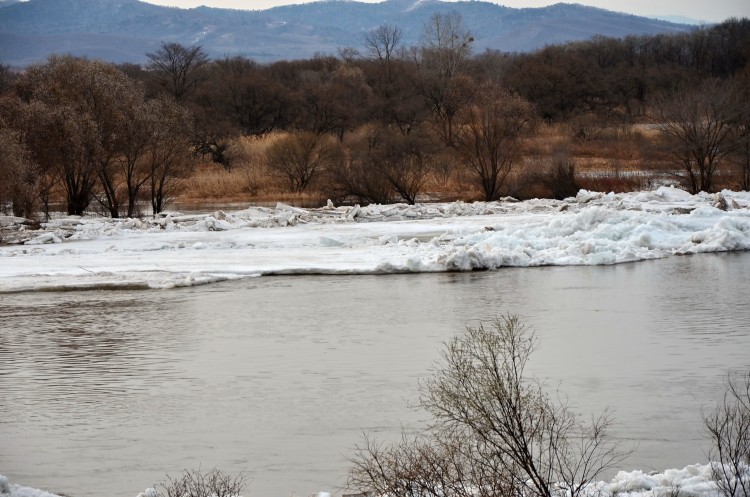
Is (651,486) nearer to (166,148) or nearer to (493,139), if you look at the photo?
(166,148)

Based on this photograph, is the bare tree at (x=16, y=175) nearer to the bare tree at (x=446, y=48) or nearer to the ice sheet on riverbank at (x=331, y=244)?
the ice sheet on riverbank at (x=331, y=244)

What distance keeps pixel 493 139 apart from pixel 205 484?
29.2 metres

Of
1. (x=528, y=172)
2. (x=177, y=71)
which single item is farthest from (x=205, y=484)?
(x=177, y=71)

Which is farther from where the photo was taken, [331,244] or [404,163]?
[404,163]

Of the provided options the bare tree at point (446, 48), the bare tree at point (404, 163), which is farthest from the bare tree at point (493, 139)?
the bare tree at point (446, 48)

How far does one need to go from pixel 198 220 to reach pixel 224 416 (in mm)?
18124

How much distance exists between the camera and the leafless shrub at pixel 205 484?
20.7 ft

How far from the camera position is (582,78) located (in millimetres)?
64812

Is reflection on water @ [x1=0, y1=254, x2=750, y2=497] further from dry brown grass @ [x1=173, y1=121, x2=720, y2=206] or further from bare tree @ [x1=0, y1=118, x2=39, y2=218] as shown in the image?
dry brown grass @ [x1=173, y1=121, x2=720, y2=206]

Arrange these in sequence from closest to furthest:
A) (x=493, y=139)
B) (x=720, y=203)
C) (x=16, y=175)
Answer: (x=16, y=175) < (x=720, y=203) < (x=493, y=139)

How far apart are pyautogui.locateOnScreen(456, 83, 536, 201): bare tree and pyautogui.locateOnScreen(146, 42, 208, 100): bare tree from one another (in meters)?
32.3

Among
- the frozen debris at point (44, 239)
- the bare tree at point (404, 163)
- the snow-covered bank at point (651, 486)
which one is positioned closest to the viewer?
the snow-covered bank at point (651, 486)

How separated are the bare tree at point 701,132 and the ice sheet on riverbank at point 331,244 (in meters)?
5.65

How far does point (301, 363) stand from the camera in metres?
11.6
